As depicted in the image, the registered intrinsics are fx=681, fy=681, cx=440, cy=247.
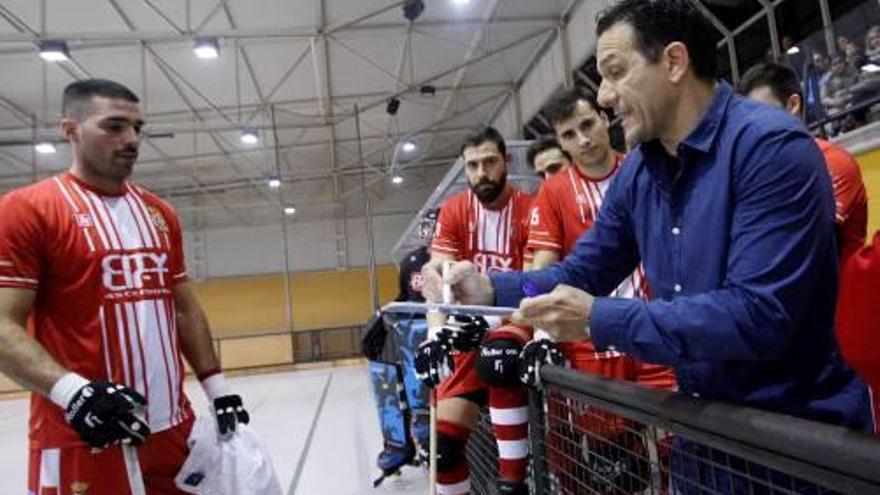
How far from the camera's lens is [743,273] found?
112 cm

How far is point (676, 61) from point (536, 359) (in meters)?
1.06

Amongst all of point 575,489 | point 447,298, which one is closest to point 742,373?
point 447,298

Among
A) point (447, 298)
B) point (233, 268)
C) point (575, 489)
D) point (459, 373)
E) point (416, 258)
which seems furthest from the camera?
point (233, 268)

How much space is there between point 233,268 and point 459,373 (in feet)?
67.6

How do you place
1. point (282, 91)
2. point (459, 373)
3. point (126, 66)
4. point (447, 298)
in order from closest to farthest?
1. point (447, 298)
2. point (459, 373)
3. point (126, 66)
4. point (282, 91)

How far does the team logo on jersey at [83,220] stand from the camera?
2.15 m

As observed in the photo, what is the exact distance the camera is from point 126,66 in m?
11.2

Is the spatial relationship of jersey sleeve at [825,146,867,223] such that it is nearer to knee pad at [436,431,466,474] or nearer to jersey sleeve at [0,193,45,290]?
knee pad at [436,431,466,474]

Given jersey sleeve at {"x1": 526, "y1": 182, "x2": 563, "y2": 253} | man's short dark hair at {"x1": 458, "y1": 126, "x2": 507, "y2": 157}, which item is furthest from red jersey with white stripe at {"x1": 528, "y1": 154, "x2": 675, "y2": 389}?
man's short dark hair at {"x1": 458, "y1": 126, "x2": 507, "y2": 157}

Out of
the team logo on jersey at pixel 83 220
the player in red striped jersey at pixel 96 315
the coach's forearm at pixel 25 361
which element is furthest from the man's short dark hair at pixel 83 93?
the coach's forearm at pixel 25 361

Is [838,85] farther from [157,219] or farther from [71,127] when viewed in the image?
[71,127]

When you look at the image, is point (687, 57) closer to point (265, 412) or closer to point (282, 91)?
point (265, 412)

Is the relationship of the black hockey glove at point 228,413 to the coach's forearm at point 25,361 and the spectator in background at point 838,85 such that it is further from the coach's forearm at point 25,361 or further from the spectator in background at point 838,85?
the spectator in background at point 838,85

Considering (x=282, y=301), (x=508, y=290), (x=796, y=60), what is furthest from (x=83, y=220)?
(x=282, y=301)
